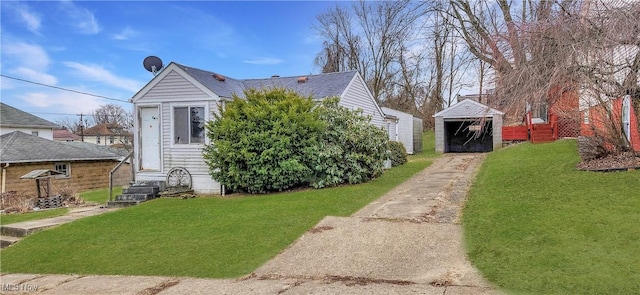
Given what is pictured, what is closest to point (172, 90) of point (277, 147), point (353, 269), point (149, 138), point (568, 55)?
point (149, 138)

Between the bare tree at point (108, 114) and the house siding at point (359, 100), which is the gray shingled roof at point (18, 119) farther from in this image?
the bare tree at point (108, 114)

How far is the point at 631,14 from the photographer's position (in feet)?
22.2

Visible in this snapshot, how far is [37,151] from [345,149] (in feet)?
67.9

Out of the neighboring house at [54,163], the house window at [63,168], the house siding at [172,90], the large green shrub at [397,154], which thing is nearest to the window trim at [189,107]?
the house siding at [172,90]

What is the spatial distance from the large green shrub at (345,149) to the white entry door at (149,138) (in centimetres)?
536

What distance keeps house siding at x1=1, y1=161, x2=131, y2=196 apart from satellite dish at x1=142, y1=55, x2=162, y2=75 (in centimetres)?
1088

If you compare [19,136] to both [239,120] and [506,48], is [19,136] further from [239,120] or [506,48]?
[506,48]

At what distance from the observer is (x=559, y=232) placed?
18.5 feet

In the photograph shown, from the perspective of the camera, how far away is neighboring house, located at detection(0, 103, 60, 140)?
30.2m

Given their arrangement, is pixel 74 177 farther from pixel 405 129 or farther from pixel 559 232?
pixel 559 232

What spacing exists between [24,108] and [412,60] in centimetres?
3470

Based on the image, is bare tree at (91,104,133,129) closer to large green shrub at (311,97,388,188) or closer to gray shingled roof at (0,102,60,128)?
gray shingled roof at (0,102,60,128)

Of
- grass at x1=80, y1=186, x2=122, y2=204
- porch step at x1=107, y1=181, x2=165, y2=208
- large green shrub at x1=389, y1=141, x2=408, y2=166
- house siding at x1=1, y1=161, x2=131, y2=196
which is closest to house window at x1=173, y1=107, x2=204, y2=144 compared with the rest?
porch step at x1=107, y1=181, x2=165, y2=208

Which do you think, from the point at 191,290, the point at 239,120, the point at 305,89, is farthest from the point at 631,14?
the point at 305,89
